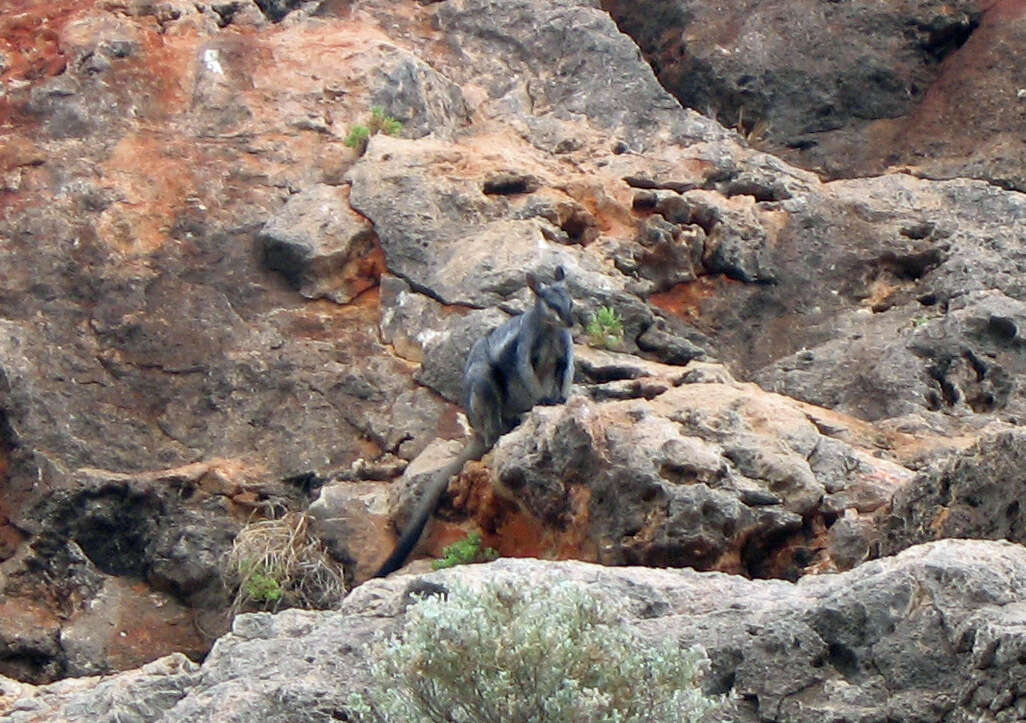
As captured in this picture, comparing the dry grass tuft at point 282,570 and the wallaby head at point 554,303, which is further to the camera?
the wallaby head at point 554,303

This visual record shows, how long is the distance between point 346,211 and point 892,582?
810 centimetres

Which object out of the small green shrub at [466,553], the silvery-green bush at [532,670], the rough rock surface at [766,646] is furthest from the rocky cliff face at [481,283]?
the silvery-green bush at [532,670]

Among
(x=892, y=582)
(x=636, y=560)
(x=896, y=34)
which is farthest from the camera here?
(x=896, y=34)

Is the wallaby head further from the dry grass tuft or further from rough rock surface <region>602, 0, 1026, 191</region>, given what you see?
rough rock surface <region>602, 0, 1026, 191</region>

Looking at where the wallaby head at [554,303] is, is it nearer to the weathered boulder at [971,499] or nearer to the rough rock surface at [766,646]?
the weathered boulder at [971,499]

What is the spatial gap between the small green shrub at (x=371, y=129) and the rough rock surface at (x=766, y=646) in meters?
7.71

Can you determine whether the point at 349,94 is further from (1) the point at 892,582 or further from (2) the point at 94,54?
(1) the point at 892,582

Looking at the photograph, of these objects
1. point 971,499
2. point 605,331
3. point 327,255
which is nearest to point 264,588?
point 605,331

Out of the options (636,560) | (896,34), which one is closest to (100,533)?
(636,560)

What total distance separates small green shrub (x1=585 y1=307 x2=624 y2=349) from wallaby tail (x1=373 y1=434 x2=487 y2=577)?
1.69 metres

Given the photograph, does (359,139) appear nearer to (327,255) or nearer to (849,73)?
(327,255)

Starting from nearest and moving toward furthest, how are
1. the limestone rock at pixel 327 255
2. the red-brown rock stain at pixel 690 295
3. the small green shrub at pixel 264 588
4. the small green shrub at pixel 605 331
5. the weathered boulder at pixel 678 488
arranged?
the weathered boulder at pixel 678 488
the small green shrub at pixel 264 588
the small green shrub at pixel 605 331
the limestone rock at pixel 327 255
the red-brown rock stain at pixel 690 295

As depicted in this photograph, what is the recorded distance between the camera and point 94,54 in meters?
15.8

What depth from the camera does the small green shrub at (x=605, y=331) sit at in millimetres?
13359
